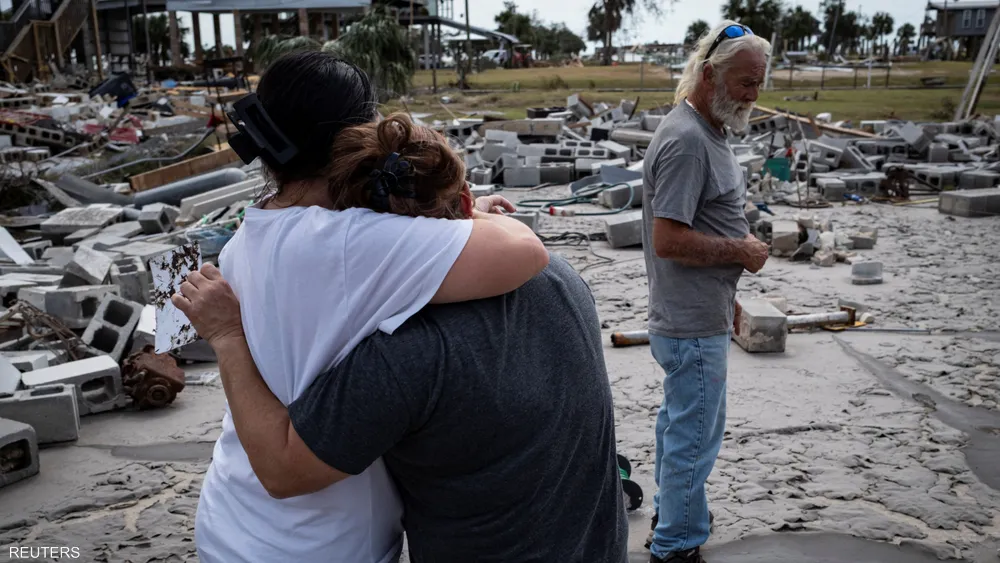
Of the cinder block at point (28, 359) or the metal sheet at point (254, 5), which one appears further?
the metal sheet at point (254, 5)

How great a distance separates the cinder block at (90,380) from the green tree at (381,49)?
17.9 metres

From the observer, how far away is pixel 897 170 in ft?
46.6

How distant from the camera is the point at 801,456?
15.9ft

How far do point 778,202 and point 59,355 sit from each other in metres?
11.0

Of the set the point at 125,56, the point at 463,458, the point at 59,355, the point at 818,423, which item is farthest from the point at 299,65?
the point at 125,56

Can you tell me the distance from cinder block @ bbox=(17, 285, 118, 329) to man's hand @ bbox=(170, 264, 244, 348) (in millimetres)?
6267

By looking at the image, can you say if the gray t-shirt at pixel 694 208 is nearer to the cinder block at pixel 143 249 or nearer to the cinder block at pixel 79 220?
the cinder block at pixel 143 249

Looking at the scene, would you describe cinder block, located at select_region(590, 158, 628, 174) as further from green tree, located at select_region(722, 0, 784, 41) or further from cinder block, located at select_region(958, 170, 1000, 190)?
green tree, located at select_region(722, 0, 784, 41)

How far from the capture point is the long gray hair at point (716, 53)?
328 centimetres

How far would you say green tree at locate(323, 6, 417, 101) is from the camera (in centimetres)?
A: 2333

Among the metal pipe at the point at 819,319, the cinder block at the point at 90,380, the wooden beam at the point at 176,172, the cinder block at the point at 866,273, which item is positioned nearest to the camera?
the cinder block at the point at 90,380

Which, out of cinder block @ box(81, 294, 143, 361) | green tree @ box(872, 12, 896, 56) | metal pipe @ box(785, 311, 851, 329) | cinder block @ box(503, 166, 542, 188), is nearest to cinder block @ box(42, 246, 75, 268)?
cinder block @ box(81, 294, 143, 361)

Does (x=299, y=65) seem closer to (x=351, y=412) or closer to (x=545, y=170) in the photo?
(x=351, y=412)

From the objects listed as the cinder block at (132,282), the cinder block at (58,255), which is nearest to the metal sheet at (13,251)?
the cinder block at (58,255)
